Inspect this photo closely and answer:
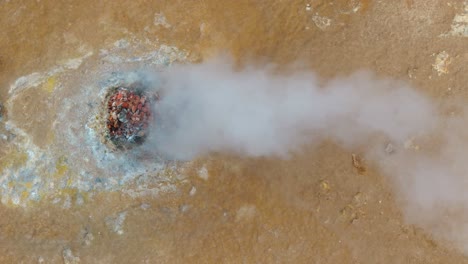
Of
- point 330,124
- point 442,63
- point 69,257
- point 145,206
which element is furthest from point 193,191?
point 442,63

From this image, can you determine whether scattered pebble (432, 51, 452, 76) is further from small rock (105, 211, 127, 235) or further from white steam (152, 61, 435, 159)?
small rock (105, 211, 127, 235)

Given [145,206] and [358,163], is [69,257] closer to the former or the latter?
[145,206]

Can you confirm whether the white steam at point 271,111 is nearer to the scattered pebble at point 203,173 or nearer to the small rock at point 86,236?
the scattered pebble at point 203,173

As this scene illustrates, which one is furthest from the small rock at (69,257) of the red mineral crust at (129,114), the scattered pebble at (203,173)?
the scattered pebble at (203,173)

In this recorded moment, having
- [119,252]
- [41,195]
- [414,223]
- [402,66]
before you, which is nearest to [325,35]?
[402,66]

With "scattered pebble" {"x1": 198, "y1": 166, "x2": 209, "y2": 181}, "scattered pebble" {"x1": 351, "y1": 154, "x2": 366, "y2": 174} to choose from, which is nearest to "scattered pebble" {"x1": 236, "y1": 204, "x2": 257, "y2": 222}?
"scattered pebble" {"x1": 198, "y1": 166, "x2": 209, "y2": 181}
